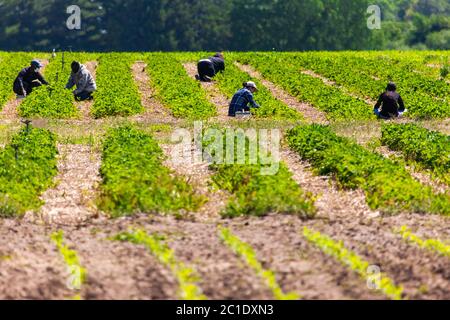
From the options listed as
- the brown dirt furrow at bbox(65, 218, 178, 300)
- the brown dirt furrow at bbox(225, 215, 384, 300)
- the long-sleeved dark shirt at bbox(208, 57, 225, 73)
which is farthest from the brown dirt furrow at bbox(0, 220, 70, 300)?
the long-sleeved dark shirt at bbox(208, 57, 225, 73)

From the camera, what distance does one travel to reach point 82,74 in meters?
28.3

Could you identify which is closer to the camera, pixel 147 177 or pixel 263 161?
pixel 147 177

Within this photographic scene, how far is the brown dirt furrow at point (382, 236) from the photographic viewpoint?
10906 mm

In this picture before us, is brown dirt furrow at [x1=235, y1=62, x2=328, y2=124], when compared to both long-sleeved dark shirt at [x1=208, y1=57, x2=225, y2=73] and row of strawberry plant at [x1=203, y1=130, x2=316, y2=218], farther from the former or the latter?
row of strawberry plant at [x1=203, y1=130, x2=316, y2=218]

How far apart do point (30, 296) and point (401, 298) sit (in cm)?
391

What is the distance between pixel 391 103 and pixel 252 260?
14547mm

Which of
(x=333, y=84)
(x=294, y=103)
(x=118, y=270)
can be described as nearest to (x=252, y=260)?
(x=118, y=270)

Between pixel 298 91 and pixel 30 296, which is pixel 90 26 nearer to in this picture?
pixel 298 91

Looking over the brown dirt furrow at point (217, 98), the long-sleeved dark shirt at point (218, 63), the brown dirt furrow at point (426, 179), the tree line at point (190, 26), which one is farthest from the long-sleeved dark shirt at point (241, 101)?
the tree line at point (190, 26)

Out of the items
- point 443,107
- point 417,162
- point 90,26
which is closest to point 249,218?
point 417,162

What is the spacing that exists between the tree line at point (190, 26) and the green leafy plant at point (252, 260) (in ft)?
227

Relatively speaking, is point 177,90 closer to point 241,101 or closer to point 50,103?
point 50,103

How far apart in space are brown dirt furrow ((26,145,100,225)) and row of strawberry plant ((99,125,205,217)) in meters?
0.32

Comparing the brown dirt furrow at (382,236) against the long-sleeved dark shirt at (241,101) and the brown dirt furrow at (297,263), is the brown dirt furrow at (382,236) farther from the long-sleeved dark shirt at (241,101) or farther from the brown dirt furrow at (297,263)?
the long-sleeved dark shirt at (241,101)
